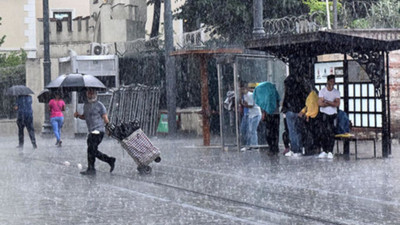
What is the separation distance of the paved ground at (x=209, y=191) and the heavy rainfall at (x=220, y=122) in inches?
1.4

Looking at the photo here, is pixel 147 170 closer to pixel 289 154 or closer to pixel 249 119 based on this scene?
pixel 289 154

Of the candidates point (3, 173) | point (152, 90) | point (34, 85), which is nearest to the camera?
point (3, 173)

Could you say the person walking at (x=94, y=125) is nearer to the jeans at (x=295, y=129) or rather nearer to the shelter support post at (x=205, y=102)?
the jeans at (x=295, y=129)

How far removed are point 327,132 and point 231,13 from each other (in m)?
14.0

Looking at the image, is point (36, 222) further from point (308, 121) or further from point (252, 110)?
point (252, 110)

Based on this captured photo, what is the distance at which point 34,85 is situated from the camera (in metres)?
37.1

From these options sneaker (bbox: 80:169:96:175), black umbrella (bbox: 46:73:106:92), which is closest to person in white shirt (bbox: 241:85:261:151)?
black umbrella (bbox: 46:73:106:92)

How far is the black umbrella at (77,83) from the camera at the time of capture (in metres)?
16.8

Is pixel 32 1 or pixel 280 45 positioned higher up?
pixel 32 1

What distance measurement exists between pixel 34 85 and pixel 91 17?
3.70 metres

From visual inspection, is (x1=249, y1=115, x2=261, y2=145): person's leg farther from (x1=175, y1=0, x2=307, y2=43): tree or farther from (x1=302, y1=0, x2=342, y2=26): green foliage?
(x1=175, y1=0, x2=307, y2=43): tree

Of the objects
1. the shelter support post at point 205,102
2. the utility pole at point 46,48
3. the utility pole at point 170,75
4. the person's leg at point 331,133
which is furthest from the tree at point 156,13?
the person's leg at point 331,133

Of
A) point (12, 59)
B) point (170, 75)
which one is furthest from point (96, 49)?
point (12, 59)

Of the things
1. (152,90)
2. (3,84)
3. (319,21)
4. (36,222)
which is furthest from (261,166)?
(3,84)
